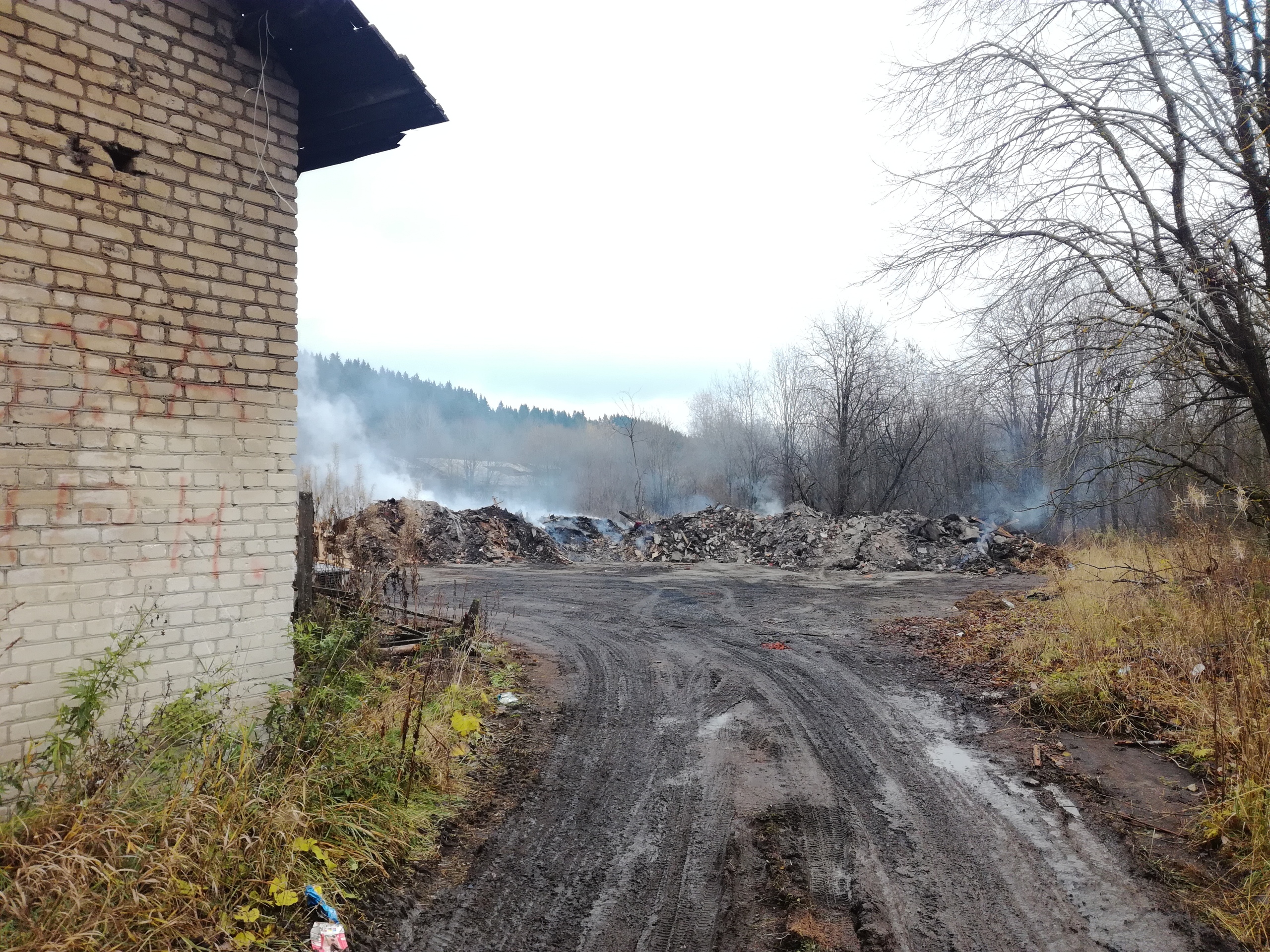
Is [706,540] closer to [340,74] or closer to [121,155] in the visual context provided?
[340,74]

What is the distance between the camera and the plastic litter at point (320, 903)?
328 centimetres

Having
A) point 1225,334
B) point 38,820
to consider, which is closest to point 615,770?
point 38,820

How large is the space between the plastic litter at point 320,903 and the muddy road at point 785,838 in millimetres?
333

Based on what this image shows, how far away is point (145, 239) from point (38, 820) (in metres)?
3.19

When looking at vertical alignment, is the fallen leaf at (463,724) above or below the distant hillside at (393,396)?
below

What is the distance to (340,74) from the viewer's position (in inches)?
194

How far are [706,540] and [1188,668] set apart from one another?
1772 centimetres

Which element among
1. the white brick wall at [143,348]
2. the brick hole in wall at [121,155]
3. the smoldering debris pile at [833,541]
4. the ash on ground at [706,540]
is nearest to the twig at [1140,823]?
the white brick wall at [143,348]

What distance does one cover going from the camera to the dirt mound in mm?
21312

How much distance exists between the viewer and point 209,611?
4.33 metres

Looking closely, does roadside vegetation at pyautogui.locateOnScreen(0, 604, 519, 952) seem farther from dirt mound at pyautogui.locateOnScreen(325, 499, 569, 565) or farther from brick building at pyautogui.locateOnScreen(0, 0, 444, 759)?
dirt mound at pyautogui.locateOnScreen(325, 499, 569, 565)

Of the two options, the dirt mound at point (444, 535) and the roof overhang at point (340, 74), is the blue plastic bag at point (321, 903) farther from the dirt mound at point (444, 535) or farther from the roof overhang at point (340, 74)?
the dirt mound at point (444, 535)

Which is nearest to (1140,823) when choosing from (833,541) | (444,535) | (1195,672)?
(1195,672)

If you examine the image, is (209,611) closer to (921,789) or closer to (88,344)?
(88,344)
